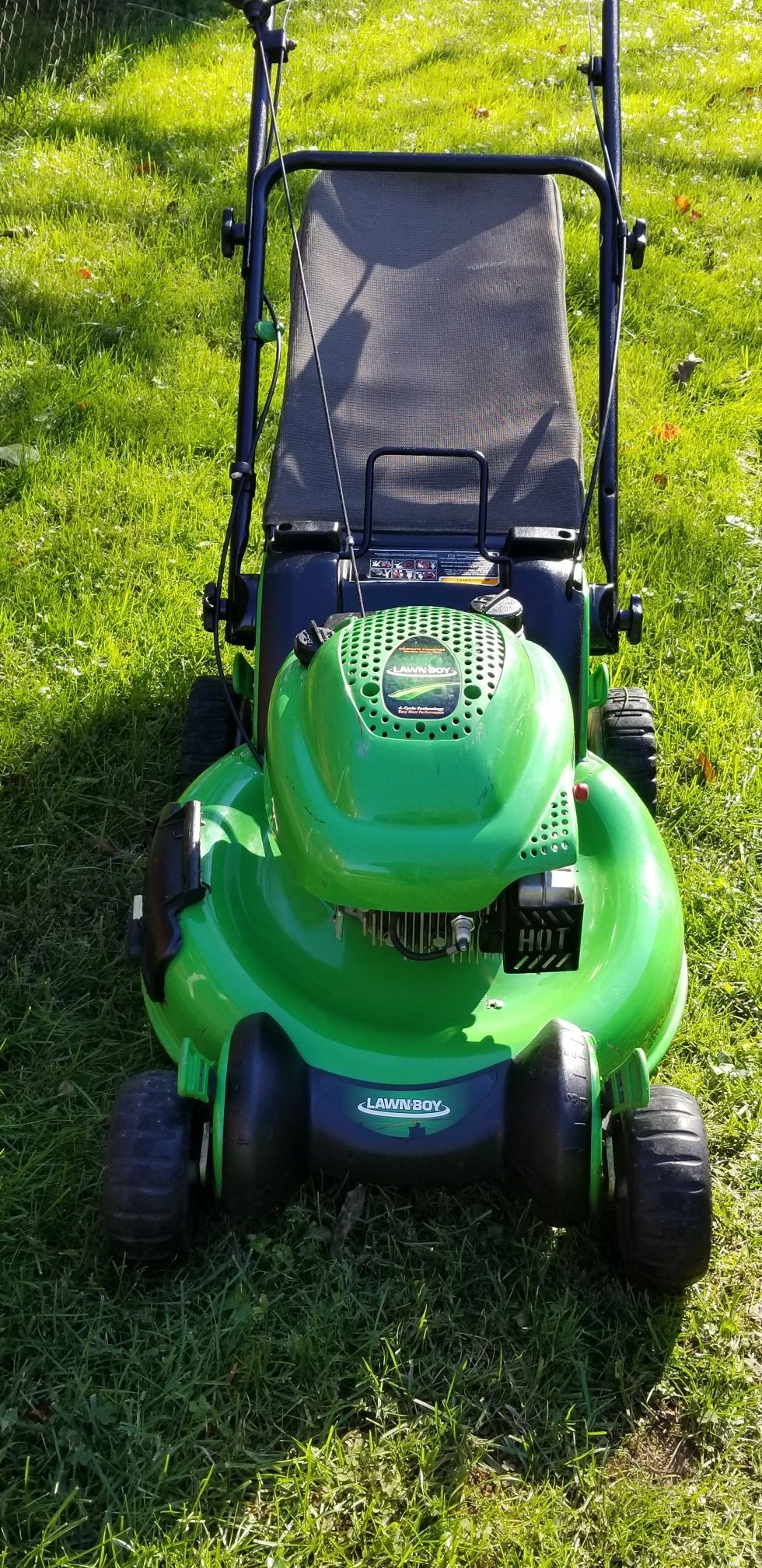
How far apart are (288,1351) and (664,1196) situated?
0.56 metres

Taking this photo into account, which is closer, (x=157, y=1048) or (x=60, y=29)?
(x=157, y=1048)

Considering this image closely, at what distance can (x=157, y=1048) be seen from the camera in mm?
2529

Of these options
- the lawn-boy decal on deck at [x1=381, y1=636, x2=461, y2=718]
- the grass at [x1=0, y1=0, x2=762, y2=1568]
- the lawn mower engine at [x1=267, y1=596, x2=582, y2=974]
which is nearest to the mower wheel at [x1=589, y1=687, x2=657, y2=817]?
the grass at [x1=0, y1=0, x2=762, y2=1568]

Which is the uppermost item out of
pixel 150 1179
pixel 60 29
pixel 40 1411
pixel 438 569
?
pixel 60 29

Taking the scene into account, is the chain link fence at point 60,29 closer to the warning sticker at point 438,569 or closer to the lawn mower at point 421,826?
the lawn mower at point 421,826

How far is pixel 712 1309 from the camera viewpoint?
211 cm

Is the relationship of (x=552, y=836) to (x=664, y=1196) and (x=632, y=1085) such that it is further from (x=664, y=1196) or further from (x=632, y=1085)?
(x=664, y=1196)

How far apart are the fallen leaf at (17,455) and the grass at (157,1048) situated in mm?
46

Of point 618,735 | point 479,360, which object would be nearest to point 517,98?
point 479,360

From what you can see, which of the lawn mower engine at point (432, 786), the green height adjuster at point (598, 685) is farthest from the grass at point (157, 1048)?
the lawn mower engine at point (432, 786)

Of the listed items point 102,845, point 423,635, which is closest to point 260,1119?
point 423,635

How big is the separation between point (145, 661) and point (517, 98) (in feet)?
13.2

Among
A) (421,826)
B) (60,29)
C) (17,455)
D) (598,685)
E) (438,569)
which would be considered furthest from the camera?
(60,29)

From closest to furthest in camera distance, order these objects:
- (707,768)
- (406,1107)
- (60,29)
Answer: (406,1107) < (707,768) < (60,29)
